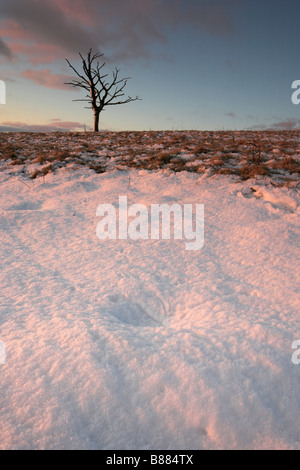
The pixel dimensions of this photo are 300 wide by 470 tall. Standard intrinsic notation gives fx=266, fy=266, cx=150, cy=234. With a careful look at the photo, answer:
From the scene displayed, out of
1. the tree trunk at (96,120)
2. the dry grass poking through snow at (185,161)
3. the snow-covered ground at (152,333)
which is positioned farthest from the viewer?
the tree trunk at (96,120)

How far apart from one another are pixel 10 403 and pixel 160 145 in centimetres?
760

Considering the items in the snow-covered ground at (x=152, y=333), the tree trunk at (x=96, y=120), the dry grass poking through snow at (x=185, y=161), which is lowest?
the snow-covered ground at (x=152, y=333)

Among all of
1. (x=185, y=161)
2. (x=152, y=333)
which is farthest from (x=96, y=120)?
(x=152, y=333)

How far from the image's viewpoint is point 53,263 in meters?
2.86

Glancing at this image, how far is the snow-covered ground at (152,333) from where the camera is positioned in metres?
1.39

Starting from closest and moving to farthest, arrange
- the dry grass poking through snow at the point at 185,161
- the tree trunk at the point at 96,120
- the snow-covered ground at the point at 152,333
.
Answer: the snow-covered ground at the point at 152,333
the dry grass poking through snow at the point at 185,161
the tree trunk at the point at 96,120

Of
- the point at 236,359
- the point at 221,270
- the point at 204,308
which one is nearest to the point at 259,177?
the point at 221,270

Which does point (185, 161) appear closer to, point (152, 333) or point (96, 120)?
point (152, 333)

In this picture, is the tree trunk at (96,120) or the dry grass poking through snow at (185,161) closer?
the dry grass poking through snow at (185,161)

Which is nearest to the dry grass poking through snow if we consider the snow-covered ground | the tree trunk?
the snow-covered ground

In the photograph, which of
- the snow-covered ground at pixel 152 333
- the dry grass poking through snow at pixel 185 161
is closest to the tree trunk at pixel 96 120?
the dry grass poking through snow at pixel 185 161

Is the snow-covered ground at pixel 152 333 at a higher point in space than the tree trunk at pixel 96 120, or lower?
lower

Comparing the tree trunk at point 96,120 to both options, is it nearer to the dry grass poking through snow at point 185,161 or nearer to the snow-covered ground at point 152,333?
the dry grass poking through snow at point 185,161
